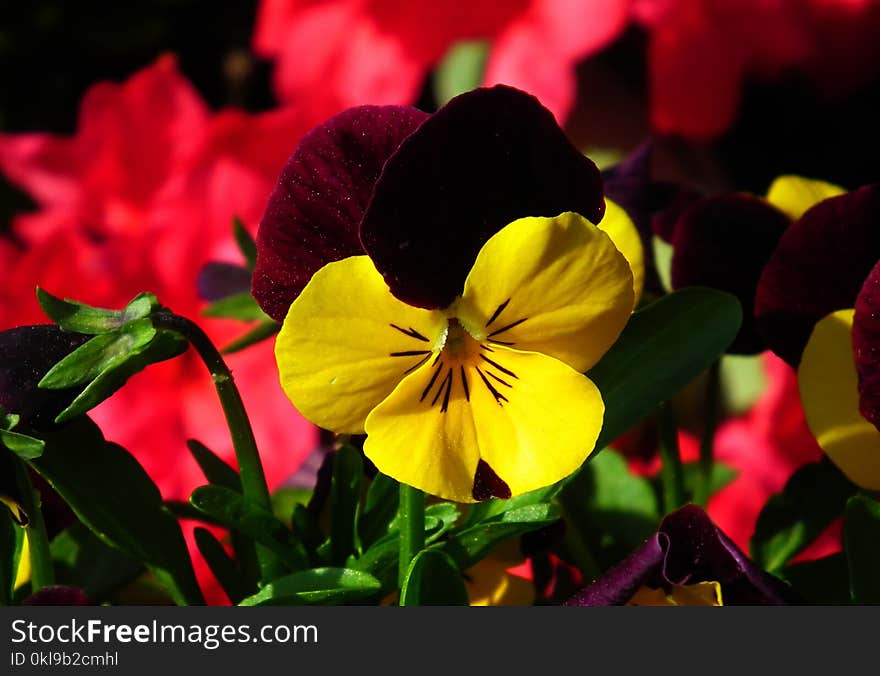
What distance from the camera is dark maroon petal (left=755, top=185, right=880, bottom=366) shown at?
532 mm

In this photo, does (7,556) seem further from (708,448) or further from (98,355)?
(708,448)

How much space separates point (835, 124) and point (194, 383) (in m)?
0.97

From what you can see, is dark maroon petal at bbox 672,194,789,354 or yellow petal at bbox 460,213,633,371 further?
dark maroon petal at bbox 672,194,789,354

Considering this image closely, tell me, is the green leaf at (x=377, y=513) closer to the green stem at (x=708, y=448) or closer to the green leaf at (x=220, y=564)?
the green leaf at (x=220, y=564)

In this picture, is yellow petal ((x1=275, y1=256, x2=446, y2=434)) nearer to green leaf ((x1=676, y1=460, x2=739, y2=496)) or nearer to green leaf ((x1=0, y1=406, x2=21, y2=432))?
green leaf ((x1=0, y1=406, x2=21, y2=432))

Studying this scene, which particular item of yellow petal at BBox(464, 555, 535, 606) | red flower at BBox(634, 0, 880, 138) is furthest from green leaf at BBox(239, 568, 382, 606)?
red flower at BBox(634, 0, 880, 138)

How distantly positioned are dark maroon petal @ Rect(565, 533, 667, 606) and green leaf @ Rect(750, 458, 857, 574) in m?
0.16

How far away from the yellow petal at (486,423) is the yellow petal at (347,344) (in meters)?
0.01

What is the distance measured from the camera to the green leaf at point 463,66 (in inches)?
56.8

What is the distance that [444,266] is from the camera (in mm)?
454

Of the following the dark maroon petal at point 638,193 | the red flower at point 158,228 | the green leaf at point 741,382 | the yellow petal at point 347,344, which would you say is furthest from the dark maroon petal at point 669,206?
the green leaf at point 741,382

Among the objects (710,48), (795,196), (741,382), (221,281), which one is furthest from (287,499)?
(710,48)

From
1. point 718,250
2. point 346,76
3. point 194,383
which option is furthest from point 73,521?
point 346,76

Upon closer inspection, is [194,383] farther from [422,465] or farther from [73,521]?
[422,465]
